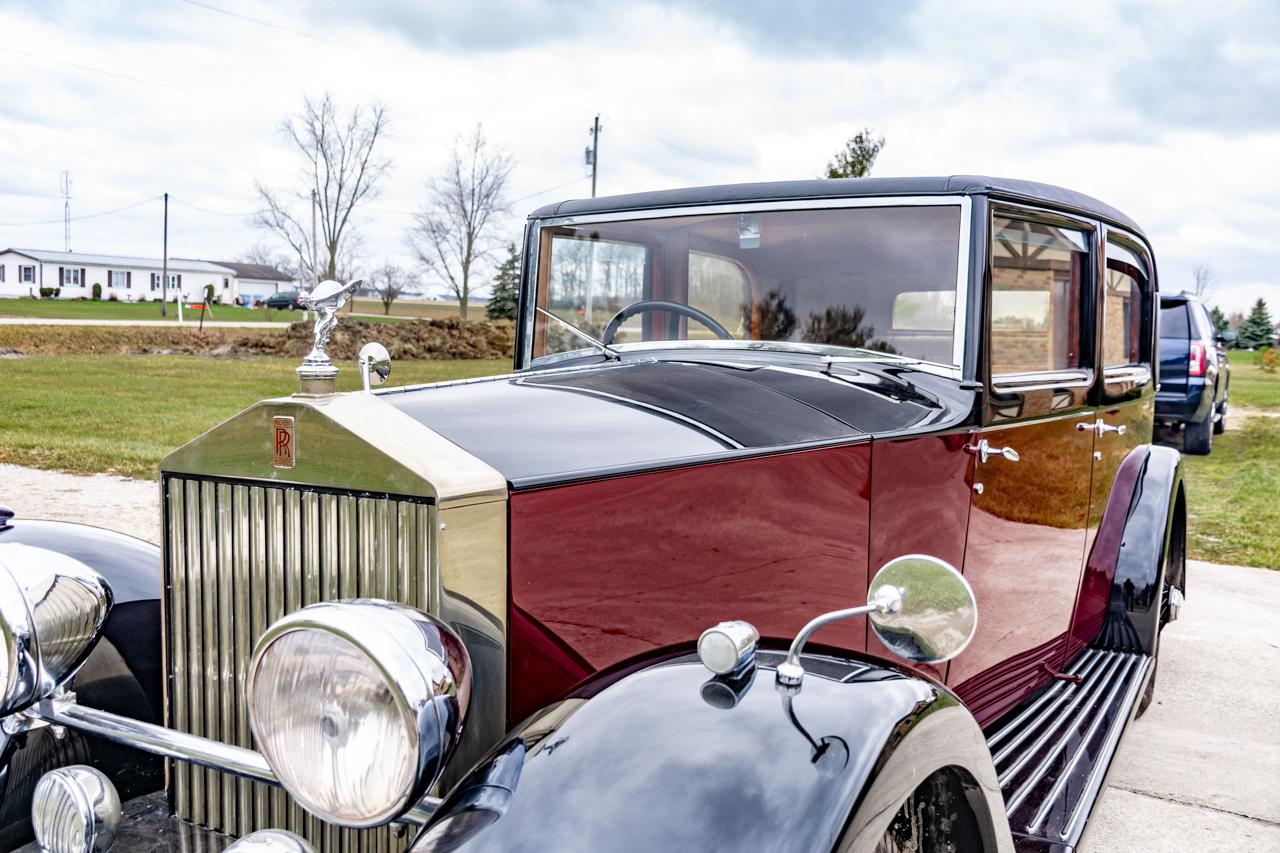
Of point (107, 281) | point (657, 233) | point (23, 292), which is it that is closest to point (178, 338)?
point (657, 233)

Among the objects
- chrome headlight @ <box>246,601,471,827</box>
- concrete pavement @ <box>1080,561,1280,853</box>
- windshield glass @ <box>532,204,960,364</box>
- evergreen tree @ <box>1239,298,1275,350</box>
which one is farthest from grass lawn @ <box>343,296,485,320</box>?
chrome headlight @ <box>246,601,471,827</box>

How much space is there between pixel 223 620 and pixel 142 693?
2.14 feet

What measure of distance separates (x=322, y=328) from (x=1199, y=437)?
11.9 metres

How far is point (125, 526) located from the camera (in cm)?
660

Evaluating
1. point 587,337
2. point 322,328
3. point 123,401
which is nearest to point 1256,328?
point 123,401

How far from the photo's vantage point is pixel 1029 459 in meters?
2.94

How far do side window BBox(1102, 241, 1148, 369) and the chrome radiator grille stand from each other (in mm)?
2654

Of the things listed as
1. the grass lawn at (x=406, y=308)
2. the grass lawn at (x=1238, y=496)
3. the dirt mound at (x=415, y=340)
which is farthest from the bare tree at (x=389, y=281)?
the grass lawn at (x=1238, y=496)

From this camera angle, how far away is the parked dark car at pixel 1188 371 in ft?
36.4

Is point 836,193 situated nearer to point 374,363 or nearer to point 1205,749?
point 374,363

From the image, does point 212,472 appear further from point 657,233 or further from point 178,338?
point 178,338

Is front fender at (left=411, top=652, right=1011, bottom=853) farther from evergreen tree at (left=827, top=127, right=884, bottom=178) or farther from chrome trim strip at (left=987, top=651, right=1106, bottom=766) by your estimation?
evergreen tree at (left=827, top=127, right=884, bottom=178)

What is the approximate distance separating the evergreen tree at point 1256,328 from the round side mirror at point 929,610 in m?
52.0

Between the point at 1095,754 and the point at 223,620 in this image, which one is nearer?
the point at 223,620
